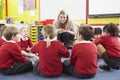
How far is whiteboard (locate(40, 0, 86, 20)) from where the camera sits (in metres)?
5.04

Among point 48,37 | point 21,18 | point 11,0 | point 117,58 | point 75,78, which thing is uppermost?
point 11,0

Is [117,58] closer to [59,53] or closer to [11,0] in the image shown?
[59,53]

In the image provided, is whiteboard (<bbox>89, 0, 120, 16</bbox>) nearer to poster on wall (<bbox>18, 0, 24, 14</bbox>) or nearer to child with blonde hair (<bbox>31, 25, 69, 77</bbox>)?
poster on wall (<bbox>18, 0, 24, 14</bbox>)

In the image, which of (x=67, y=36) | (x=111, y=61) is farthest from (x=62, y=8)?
(x=111, y=61)

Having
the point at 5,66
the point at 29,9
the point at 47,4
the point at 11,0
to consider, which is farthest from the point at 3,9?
the point at 5,66

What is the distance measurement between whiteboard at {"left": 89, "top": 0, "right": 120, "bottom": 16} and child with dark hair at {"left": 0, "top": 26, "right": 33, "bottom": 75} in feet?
9.20

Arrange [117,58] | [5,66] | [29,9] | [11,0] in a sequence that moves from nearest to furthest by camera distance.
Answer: [5,66] → [117,58] → [29,9] → [11,0]

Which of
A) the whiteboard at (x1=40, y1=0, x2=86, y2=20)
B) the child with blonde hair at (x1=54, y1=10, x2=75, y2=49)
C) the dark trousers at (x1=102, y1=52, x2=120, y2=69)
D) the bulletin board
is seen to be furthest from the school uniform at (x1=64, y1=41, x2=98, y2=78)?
the whiteboard at (x1=40, y1=0, x2=86, y2=20)

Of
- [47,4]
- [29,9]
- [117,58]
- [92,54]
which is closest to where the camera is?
[92,54]

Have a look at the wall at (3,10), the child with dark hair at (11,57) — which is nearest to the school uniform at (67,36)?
the child with dark hair at (11,57)

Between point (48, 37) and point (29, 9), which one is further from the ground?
point (29, 9)

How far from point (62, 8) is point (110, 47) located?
3.22 m

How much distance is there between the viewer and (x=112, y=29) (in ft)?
7.97

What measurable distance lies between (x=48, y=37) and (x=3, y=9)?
5091mm
